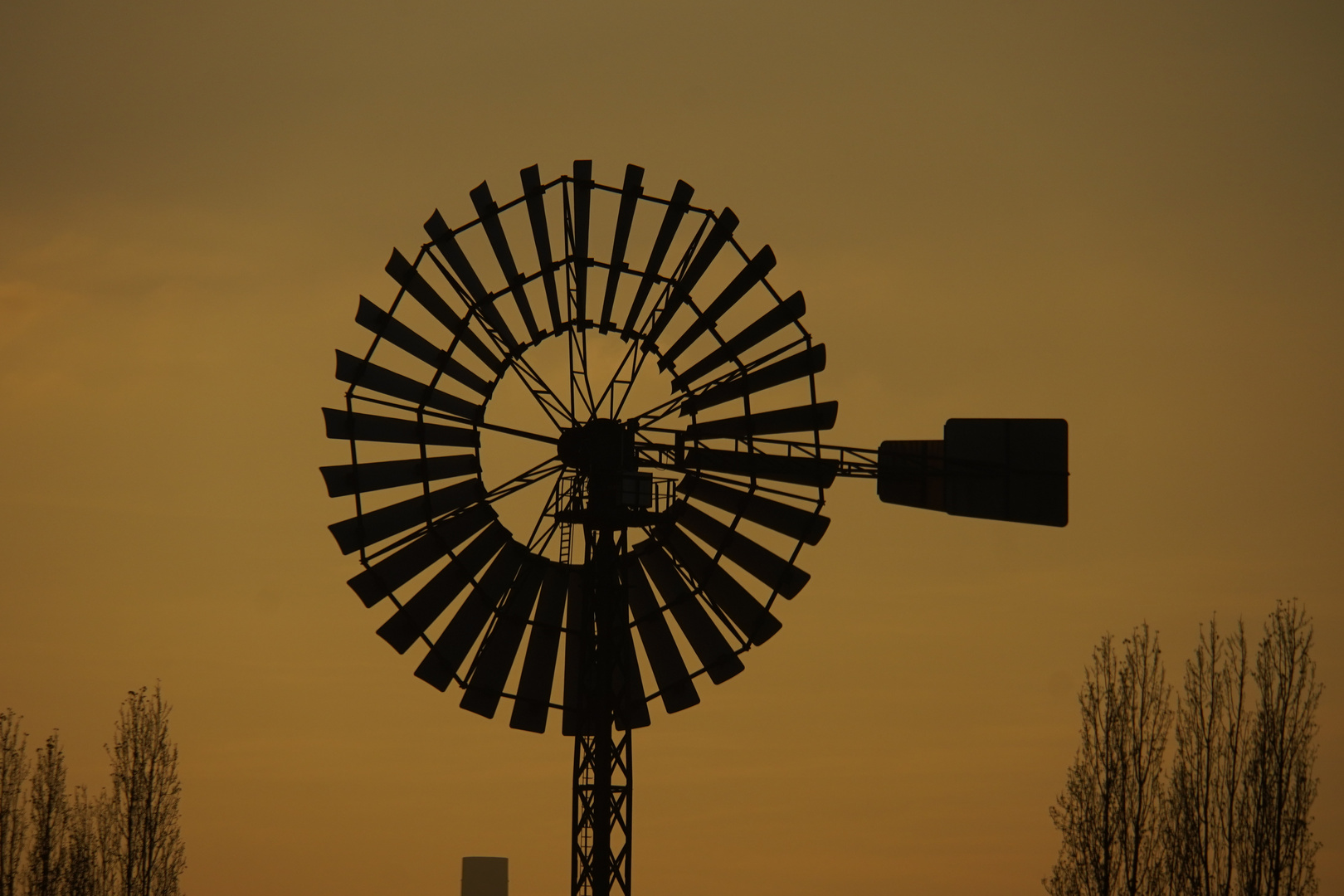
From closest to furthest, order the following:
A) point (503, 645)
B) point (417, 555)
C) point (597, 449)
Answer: point (597, 449)
point (417, 555)
point (503, 645)

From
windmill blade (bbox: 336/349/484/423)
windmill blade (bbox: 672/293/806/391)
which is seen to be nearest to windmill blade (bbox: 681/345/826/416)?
windmill blade (bbox: 672/293/806/391)

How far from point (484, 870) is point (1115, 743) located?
193 ft

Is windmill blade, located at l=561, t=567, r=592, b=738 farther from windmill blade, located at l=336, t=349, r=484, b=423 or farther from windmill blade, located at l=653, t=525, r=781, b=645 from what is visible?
windmill blade, located at l=336, t=349, r=484, b=423

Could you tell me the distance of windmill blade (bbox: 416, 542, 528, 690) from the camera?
22672 mm

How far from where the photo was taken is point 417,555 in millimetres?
22516

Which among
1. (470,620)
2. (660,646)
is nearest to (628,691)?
(660,646)

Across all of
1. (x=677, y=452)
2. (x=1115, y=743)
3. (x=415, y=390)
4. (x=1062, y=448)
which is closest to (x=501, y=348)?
(x=415, y=390)

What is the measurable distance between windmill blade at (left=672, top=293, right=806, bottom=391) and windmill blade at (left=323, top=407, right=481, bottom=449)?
2780 millimetres

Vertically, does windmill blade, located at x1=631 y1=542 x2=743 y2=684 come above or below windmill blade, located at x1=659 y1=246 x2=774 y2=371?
below

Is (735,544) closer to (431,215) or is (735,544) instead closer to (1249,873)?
(431,215)

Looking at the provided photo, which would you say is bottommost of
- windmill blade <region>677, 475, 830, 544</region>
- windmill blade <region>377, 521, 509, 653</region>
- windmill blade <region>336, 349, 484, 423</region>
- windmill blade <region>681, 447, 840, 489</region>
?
windmill blade <region>377, 521, 509, 653</region>

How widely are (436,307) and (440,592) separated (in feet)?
11.7

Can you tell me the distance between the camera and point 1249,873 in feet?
91.4

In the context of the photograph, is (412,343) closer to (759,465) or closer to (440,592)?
(440,592)
